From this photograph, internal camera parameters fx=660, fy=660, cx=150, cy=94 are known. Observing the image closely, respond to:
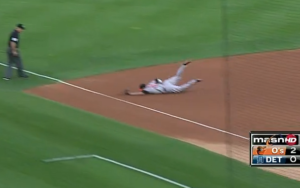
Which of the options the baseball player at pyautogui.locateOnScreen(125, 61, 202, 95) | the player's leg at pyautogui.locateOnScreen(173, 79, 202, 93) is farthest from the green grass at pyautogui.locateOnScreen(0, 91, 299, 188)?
the player's leg at pyautogui.locateOnScreen(173, 79, 202, 93)

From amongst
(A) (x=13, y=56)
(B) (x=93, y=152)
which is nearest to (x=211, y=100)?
(B) (x=93, y=152)

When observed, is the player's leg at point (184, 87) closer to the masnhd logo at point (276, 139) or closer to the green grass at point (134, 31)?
the green grass at point (134, 31)

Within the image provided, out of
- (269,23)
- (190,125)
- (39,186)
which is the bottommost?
(39,186)

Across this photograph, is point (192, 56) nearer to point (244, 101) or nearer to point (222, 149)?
point (244, 101)

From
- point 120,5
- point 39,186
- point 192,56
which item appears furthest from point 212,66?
point 39,186
